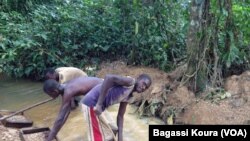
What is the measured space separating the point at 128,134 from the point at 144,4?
3.57 metres

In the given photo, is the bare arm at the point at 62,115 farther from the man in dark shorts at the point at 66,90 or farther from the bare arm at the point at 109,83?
the bare arm at the point at 109,83

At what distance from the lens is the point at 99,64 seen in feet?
29.5

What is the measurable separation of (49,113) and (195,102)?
8.05 ft

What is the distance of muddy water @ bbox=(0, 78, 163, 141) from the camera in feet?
19.1

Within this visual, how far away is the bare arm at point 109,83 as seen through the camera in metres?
4.47

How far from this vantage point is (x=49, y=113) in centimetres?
687

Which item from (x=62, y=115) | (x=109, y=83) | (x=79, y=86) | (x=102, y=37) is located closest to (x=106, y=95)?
(x=109, y=83)

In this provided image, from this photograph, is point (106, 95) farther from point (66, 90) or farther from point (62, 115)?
point (62, 115)

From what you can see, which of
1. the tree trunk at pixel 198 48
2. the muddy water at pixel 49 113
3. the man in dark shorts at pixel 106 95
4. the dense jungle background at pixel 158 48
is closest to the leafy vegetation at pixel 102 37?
the dense jungle background at pixel 158 48

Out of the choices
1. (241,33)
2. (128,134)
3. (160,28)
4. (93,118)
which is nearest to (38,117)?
(128,134)

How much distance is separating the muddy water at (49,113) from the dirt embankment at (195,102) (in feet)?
0.74

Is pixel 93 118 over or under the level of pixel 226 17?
under

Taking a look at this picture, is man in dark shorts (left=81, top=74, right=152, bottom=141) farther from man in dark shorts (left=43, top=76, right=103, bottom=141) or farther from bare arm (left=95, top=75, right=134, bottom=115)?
man in dark shorts (left=43, top=76, right=103, bottom=141)

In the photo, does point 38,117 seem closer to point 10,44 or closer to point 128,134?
point 128,134
